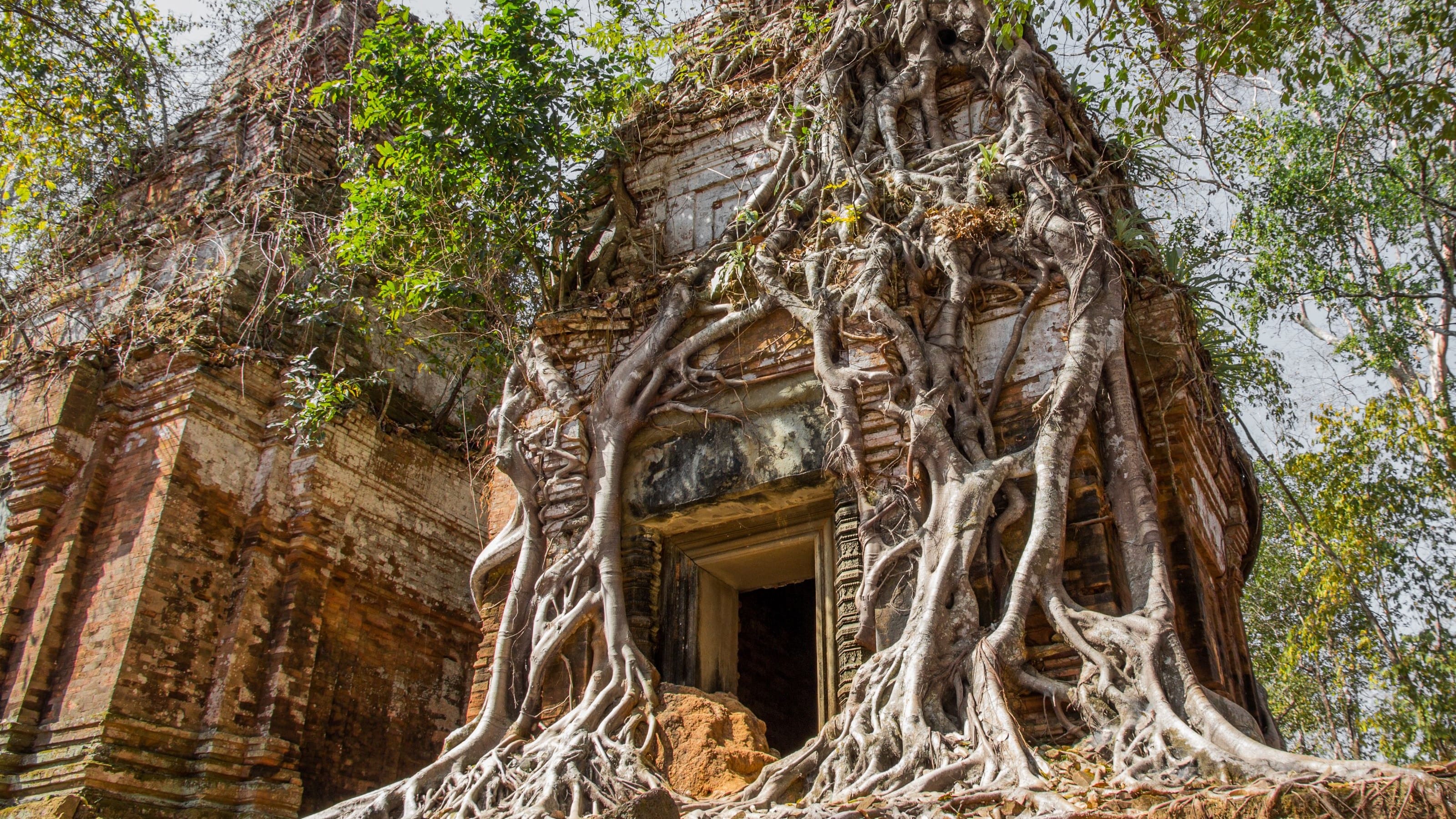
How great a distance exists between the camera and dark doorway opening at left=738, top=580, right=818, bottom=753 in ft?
22.8

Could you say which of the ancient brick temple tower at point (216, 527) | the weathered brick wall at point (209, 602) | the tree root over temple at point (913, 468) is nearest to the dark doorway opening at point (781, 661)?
the tree root over temple at point (913, 468)

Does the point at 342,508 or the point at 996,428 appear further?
the point at 342,508

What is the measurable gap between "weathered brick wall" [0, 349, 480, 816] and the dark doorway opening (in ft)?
6.97

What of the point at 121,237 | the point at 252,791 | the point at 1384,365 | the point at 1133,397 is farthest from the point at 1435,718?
the point at 121,237

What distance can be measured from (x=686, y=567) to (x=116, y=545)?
395cm

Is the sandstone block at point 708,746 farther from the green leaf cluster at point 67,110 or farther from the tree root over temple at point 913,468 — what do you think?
the green leaf cluster at point 67,110

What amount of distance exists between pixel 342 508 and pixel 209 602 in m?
1.15

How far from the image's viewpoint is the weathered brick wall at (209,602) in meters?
6.35

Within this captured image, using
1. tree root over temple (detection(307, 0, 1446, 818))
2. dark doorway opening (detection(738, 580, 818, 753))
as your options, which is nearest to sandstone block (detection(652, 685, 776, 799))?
tree root over temple (detection(307, 0, 1446, 818))

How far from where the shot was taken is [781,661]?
24.1 feet

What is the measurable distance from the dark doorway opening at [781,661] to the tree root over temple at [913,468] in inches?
73.0

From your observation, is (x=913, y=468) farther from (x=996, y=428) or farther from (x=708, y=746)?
(x=708, y=746)

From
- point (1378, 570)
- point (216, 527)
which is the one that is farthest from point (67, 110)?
point (1378, 570)

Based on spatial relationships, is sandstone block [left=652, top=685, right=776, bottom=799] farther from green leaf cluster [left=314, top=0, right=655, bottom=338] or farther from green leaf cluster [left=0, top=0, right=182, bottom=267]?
green leaf cluster [left=0, top=0, right=182, bottom=267]
